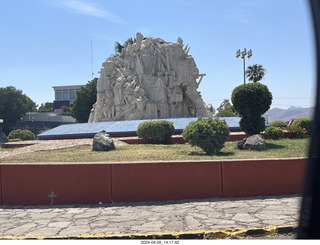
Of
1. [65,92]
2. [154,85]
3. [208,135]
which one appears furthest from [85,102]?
[65,92]

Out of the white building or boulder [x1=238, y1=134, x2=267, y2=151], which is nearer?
boulder [x1=238, y1=134, x2=267, y2=151]

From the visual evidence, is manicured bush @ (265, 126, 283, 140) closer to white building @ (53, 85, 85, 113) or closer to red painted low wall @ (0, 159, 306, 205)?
red painted low wall @ (0, 159, 306, 205)

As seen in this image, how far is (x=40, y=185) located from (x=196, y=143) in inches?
212

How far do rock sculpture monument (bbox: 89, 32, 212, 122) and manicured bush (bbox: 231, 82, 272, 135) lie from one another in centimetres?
1186

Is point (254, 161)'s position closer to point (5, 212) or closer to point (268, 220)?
point (268, 220)

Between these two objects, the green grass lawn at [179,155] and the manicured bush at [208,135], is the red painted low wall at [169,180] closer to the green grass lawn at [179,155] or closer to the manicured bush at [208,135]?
the green grass lawn at [179,155]

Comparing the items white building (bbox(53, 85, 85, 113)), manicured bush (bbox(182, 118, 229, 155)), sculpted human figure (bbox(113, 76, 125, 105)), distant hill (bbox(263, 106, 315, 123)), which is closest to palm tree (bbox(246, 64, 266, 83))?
distant hill (bbox(263, 106, 315, 123))

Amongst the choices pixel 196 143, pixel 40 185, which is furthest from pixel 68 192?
pixel 196 143

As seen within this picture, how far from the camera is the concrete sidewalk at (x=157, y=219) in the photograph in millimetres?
5305

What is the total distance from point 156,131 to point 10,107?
160 ft

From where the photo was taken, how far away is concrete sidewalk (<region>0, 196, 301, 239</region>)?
5305mm

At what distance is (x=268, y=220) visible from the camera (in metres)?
5.71

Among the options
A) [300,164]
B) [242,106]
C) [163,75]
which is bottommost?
[300,164]

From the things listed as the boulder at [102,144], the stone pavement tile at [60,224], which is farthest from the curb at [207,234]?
the boulder at [102,144]
